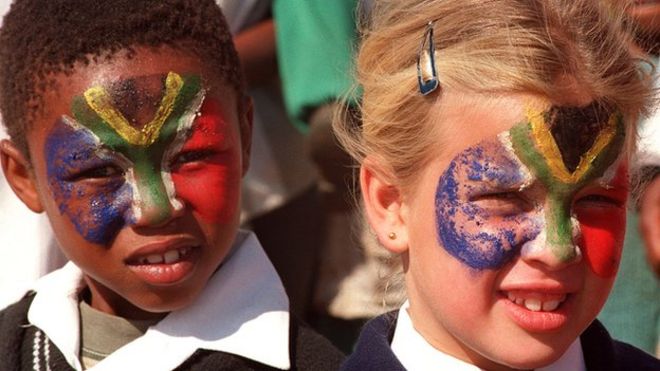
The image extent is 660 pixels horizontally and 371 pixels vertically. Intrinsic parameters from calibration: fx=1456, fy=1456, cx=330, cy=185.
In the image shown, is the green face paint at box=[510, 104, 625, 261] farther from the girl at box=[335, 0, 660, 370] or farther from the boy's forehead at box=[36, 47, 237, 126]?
the boy's forehead at box=[36, 47, 237, 126]

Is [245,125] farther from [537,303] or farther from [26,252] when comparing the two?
[537,303]

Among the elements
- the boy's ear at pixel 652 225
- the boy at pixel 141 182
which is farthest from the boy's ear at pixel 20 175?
the boy's ear at pixel 652 225

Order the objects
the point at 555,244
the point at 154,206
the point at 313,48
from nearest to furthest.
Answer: the point at 555,244 < the point at 154,206 < the point at 313,48

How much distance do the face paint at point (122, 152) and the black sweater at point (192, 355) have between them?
12.5 inches

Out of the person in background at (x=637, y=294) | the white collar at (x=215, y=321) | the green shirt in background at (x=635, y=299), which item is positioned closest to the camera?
the white collar at (x=215, y=321)

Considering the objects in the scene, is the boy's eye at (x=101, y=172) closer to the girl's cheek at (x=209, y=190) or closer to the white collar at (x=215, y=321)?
the girl's cheek at (x=209, y=190)

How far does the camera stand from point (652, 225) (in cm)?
257

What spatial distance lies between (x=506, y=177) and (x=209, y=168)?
687 mm

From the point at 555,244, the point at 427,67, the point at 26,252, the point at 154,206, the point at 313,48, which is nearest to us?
the point at 555,244

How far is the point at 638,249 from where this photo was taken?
10.5ft

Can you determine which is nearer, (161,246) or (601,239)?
(601,239)

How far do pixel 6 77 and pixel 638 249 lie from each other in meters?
1.41

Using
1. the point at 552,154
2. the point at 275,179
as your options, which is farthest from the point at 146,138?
the point at 275,179

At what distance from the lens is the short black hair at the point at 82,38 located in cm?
281
